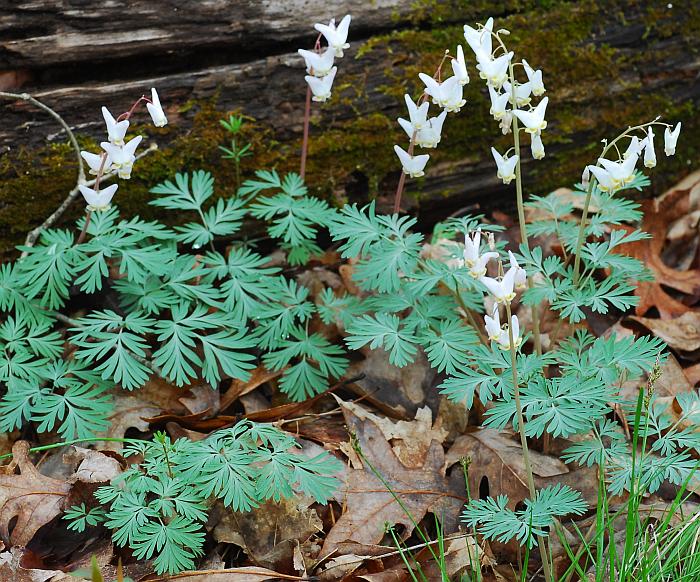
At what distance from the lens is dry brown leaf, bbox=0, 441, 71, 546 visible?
3166 mm

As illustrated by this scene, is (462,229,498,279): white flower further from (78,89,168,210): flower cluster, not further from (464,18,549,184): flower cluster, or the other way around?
(78,89,168,210): flower cluster

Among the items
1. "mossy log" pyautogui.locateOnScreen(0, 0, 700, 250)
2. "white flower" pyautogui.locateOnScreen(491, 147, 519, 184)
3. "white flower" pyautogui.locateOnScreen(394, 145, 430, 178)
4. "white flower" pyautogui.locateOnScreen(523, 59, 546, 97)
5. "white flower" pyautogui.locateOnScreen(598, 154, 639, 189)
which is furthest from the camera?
"mossy log" pyautogui.locateOnScreen(0, 0, 700, 250)

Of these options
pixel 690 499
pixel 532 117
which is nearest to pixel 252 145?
pixel 532 117

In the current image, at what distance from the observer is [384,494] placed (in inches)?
132

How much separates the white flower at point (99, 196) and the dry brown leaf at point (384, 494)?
1531mm

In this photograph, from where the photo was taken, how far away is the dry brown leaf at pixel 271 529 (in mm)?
3113

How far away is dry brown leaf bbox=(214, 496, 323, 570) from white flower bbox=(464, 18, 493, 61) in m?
2.02

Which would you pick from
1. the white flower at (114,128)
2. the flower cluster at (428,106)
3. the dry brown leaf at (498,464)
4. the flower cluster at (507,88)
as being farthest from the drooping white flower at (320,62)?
the dry brown leaf at (498,464)

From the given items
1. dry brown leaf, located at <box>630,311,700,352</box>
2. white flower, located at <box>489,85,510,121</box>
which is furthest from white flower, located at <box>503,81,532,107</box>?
dry brown leaf, located at <box>630,311,700,352</box>

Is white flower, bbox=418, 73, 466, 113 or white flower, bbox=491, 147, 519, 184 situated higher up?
white flower, bbox=418, 73, 466, 113

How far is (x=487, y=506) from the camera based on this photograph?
282cm

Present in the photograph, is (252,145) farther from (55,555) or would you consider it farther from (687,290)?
(687,290)

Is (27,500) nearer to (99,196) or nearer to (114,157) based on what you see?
(99,196)

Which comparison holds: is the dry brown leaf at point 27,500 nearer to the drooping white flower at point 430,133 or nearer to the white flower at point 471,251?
the white flower at point 471,251
